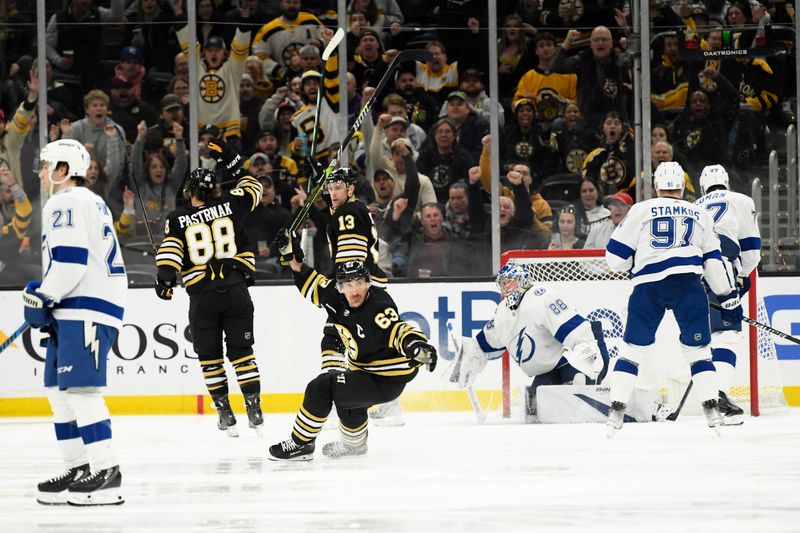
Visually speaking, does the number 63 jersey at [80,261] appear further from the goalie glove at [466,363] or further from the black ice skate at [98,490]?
the goalie glove at [466,363]

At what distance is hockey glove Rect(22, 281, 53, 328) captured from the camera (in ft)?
12.4

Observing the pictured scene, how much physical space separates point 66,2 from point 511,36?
10.3 feet

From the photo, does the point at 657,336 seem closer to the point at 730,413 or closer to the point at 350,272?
the point at 730,413

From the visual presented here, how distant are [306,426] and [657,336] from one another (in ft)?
8.71

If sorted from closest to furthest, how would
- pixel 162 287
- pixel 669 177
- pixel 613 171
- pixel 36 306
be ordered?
pixel 36 306 < pixel 669 177 < pixel 162 287 < pixel 613 171

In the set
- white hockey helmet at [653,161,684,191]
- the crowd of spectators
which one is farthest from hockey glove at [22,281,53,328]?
the crowd of spectators

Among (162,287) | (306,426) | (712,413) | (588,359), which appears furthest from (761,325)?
(162,287)

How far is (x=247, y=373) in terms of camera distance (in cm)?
605

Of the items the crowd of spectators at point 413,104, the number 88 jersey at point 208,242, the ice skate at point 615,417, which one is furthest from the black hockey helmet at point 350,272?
the crowd of spectators at point 413,104

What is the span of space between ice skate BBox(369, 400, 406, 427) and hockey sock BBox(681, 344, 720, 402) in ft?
5.45

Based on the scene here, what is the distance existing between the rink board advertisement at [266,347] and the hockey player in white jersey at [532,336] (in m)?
0.82

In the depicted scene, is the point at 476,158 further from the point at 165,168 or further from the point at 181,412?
the point at 181,412

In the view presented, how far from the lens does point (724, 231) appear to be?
259 inches

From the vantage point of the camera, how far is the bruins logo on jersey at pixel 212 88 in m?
8.84
